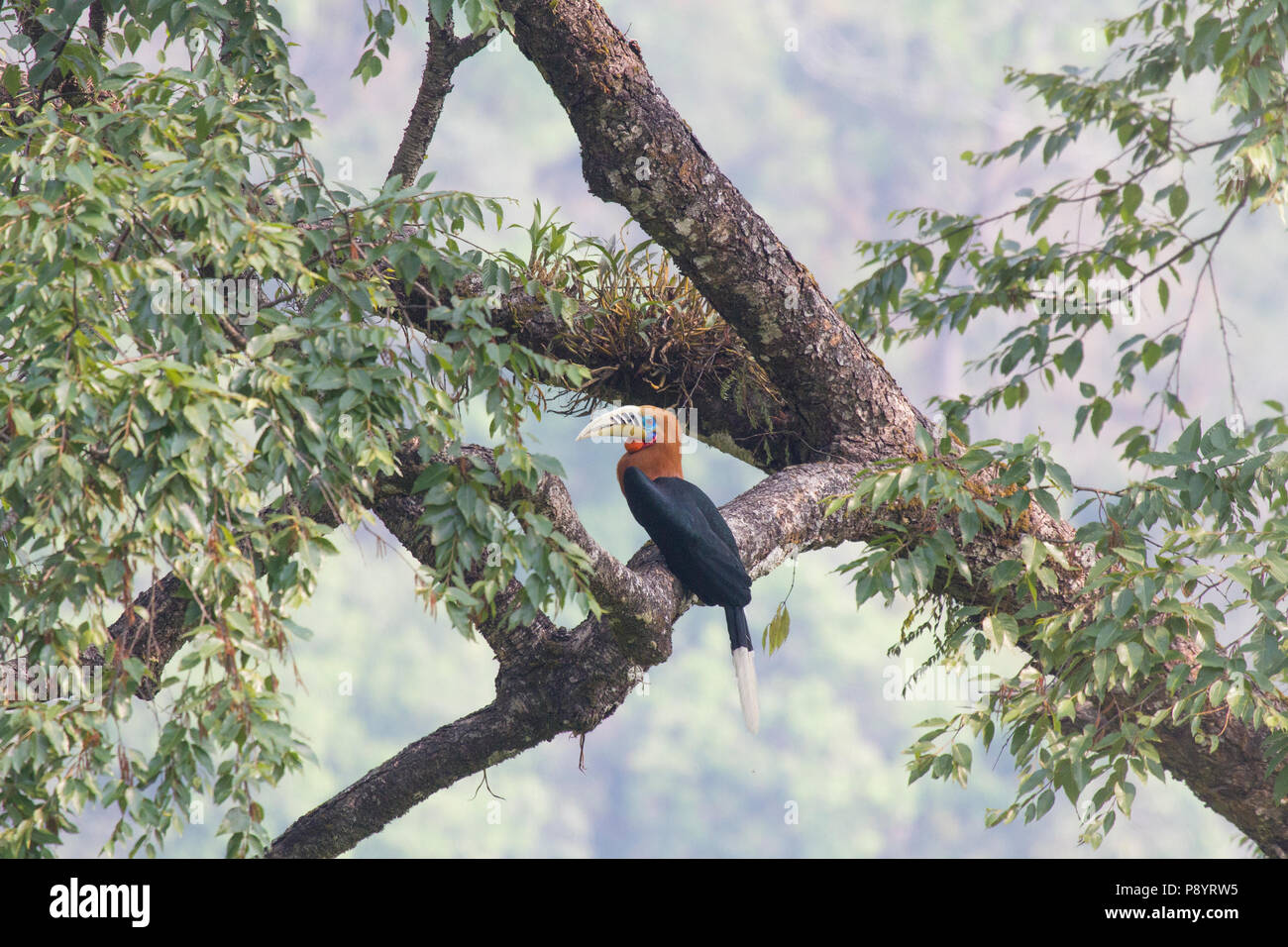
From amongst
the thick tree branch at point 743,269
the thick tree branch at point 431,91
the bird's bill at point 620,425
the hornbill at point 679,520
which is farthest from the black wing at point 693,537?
the thick tree branch at point 431,91

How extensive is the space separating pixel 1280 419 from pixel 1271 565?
1252 mm

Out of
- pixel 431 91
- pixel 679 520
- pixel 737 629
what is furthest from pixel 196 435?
pixel 431 91

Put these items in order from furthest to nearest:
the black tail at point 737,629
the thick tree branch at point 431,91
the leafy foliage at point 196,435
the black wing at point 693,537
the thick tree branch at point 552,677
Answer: the thick tree branch at point 431,91, the black tail at point 737,629, the thick tree branch at point 552,677, the black wing at point 693,537, the leafy foliage at point 196,435

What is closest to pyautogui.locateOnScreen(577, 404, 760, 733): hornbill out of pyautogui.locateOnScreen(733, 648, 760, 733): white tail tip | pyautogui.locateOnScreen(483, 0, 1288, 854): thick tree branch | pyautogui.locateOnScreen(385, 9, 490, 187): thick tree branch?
pyautogui.locateOnScreen(733, 648, 760, 733): white tail tip

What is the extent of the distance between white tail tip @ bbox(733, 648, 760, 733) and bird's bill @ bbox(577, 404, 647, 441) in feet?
3.08

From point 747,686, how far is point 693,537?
2.35 ft

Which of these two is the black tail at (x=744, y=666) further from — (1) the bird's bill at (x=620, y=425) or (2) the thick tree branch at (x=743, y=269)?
(2) the thick tree branch at (x=743, y=269)

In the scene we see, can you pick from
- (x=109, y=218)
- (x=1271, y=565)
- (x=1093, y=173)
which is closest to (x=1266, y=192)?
(x=1093, y=173)

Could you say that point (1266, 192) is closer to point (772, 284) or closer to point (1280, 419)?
point (1280, 419)

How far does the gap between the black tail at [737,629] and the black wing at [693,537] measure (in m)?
0.10

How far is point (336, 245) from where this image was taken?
2910mm

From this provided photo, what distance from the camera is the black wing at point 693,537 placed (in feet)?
12.6

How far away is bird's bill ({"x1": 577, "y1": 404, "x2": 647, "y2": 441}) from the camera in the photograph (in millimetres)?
4117
